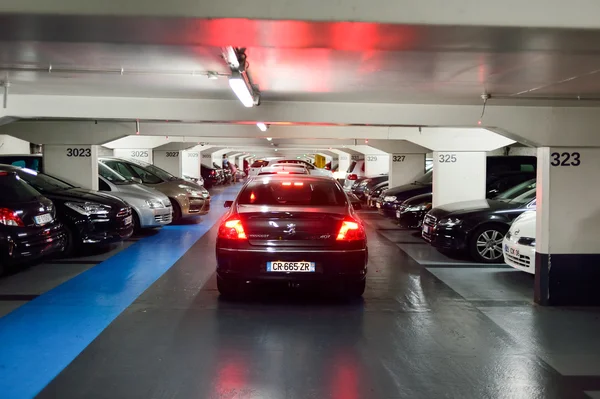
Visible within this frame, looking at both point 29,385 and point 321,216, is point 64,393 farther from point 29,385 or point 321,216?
point 321,216

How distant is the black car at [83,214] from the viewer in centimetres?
870

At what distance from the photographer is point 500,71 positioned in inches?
189

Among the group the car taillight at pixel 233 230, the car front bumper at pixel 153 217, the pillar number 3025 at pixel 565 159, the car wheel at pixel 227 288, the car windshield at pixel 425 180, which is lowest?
the car wheel at pixel 227 288

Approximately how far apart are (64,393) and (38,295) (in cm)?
310

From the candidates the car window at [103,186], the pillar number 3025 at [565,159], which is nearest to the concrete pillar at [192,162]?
the car window at [103,186]

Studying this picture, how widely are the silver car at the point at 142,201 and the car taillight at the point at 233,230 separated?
5.54 m

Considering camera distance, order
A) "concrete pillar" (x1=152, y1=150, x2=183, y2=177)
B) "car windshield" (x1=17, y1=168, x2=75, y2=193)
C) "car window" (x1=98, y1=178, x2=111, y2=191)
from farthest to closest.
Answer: "concrete pillar" (x1=152, y1=150, x2=183, y2=177) < "car window" (x1=98, y1=178, x2=111, y2=191) < "car windshield" (x1=17, y1=168, x2=75, y2=193)

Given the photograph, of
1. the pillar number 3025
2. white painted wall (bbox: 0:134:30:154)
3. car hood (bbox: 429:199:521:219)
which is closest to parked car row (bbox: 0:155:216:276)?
car hood (bbox: 429:199:521:219)

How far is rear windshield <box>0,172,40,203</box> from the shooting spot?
7086 mm

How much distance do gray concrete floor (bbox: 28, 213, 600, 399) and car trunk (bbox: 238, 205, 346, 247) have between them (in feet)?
2.48

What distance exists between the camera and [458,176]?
11.9 metres

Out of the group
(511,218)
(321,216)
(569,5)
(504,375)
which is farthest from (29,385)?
(511,218)

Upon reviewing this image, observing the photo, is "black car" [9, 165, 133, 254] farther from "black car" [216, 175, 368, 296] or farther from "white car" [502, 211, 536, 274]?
"white car" [502, 211, 536, 274]

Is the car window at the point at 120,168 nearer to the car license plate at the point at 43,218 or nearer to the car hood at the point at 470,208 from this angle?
the car license plate at the point at 43,218
